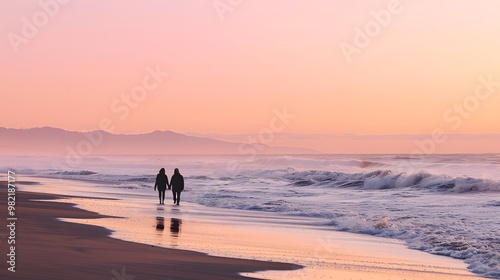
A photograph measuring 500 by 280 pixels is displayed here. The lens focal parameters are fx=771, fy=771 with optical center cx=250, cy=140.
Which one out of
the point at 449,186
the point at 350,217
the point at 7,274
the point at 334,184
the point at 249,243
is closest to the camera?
the point at 7,274

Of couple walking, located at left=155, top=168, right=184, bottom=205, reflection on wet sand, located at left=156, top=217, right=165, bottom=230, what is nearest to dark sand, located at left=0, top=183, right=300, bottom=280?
reflection on wet sand, located at left=156, top=217, right=165, bottom=230

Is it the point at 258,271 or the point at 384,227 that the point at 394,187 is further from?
the point at 258,271

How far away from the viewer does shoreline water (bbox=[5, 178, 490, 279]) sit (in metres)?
13.8

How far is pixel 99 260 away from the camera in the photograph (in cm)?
1292

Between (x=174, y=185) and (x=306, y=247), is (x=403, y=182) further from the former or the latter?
(x=306, y=247)

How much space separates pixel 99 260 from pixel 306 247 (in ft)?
17.3

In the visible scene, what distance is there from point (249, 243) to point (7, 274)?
23.1 ft

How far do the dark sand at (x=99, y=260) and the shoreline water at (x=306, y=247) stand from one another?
685 mm

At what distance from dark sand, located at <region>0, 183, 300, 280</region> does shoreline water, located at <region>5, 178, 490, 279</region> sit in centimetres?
69

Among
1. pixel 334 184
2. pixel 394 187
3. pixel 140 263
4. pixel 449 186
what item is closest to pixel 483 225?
pixel 140 263

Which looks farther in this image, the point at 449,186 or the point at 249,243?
the point at 449,186

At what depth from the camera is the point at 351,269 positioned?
13734 millimetres

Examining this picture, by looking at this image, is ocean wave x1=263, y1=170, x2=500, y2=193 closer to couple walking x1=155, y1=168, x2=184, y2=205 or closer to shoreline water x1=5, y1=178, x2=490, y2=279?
couple walking x1=155, y1=168, x2=184, y2=205

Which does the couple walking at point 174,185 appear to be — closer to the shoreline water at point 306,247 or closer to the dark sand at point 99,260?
the shoreline water at point 306,247
